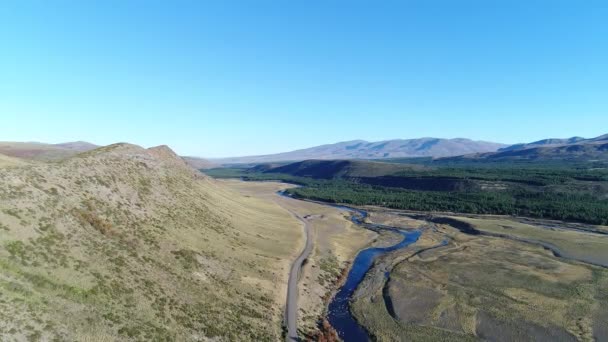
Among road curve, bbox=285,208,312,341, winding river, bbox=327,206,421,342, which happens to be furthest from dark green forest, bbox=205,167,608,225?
road curve, bbox=285,208,312,341

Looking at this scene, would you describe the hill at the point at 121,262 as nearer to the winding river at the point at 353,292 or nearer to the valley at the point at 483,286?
the winding river at the point at 353,292

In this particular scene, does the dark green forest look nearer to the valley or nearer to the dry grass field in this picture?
the valley

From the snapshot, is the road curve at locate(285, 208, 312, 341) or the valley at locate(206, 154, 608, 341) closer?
the road curve at locate(285, 208, 312, 341)

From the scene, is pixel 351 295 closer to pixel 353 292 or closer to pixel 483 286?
pixel 353 292

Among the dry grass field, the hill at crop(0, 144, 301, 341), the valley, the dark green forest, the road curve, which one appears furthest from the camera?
the dark green forest

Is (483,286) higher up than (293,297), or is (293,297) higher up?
(293,297)

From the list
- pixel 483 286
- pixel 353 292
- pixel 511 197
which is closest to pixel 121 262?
pixel 353 292

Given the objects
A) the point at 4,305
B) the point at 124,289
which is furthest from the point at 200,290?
the point at 4,305

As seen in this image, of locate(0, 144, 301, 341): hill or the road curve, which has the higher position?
locate(0, 144, 301, 341): hill

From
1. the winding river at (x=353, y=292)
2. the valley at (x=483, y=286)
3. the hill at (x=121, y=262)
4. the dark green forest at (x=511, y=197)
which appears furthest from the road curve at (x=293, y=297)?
the dark green forest at (x=511, y=197)

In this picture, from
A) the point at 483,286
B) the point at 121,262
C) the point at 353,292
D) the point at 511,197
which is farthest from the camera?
the point at 511,197
